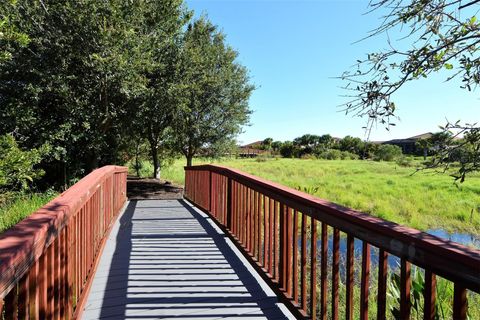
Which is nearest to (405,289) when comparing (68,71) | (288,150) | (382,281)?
(382,281)

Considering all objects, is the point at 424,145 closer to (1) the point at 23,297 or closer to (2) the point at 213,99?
(1) the point at 23,297

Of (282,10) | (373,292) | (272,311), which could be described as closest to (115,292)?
(272,311)

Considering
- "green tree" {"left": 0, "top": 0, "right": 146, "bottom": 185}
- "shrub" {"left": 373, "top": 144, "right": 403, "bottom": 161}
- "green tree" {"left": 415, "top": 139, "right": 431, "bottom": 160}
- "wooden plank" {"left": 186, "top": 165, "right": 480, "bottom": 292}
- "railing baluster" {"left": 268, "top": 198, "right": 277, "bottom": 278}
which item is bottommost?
"railing baluster" {"left": 268, "top": 198, "right": 277, "bottom": 278}

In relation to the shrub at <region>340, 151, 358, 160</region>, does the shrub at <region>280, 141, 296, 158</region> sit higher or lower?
higher

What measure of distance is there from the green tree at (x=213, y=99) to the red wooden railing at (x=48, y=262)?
1100 centimetres

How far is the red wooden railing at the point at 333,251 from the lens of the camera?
4.37 ft

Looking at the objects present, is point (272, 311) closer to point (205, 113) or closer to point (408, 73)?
point (408, 73)

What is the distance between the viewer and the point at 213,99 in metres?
15.3

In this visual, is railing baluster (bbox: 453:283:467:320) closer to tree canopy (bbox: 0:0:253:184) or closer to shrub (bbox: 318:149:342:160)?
tree canopy (bbox: 0:0:253:184)

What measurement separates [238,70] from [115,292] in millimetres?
14624

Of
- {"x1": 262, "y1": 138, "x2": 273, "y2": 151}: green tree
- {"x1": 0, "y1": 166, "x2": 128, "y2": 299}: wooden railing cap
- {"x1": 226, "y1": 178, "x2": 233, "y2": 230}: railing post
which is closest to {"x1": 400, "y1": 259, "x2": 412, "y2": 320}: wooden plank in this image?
{"x1": 0, "y1": 166, "x2": 128, "y2": 299}: wooden railing cap

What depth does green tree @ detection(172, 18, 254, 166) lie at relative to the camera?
14453 millimetres

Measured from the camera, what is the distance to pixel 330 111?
3.36m

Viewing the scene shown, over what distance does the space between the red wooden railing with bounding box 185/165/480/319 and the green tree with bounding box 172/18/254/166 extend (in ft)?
32.4
